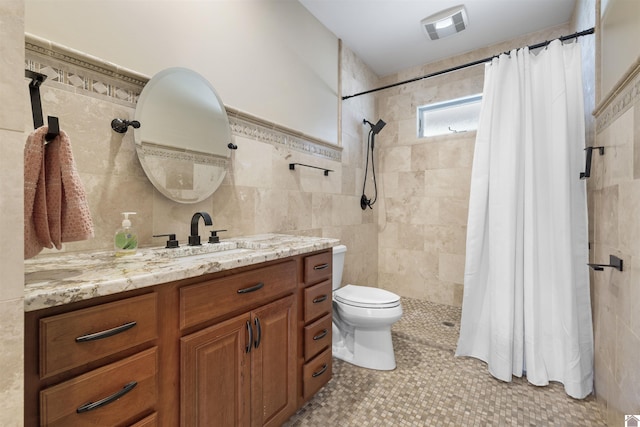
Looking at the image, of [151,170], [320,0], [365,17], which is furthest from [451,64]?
[151,170]

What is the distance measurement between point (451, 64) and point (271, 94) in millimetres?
2133

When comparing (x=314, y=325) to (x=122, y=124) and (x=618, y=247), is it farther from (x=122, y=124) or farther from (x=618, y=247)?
(x=618, y=247)

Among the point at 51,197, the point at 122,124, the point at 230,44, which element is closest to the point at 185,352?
the point at 51,197

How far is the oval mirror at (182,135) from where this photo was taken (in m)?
1.32

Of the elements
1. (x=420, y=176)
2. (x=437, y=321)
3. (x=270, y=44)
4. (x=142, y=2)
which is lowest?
(x=437, y=321)

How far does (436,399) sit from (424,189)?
2058mm

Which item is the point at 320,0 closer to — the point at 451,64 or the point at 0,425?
the point at 451,64

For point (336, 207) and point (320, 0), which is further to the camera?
point (336, 207)

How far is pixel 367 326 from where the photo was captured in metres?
1.90

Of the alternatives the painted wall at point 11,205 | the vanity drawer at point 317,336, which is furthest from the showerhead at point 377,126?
the painted wall at point 11,205

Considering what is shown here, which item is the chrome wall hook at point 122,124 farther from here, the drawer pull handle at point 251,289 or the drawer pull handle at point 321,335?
the drawer pull handle at point 321,335

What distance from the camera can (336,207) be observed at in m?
2.66

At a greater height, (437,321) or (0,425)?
(0,425)

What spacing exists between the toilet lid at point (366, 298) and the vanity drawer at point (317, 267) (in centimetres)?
40
